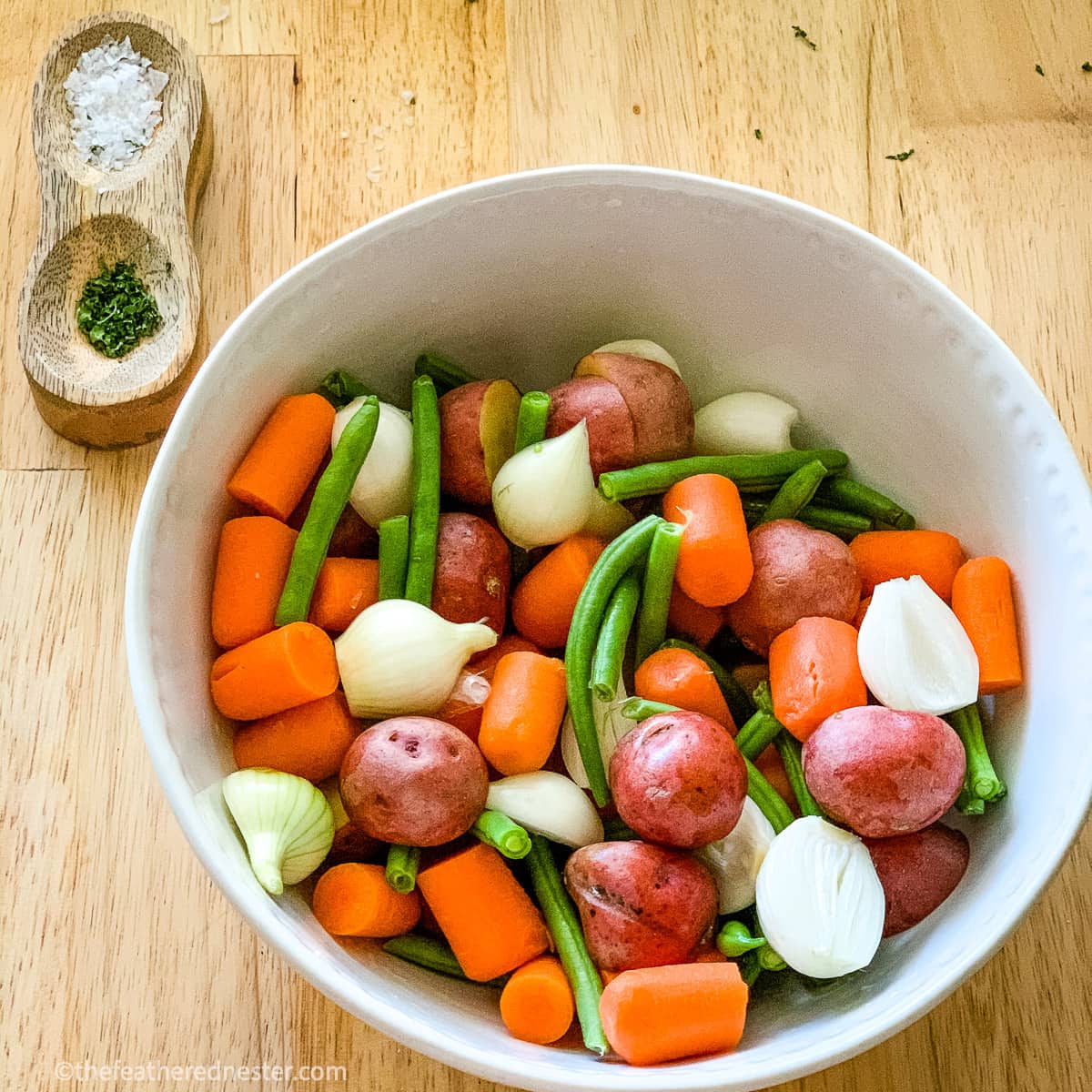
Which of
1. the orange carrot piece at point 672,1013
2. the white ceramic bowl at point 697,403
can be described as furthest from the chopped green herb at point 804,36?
the orange carrot piece at point 672,1013

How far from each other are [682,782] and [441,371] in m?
0.36

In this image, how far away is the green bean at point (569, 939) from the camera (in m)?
0.73

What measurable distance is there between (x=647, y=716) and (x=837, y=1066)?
334 mm

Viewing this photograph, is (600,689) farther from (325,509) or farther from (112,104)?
(112,104)

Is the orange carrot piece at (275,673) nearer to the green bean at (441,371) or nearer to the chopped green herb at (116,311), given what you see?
the green bean at (441,371)

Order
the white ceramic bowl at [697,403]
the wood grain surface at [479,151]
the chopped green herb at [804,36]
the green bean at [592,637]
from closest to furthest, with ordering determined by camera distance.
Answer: the white ceramic bowl at [697,403], the green bean at [592,637], the wood grain surface at [479,151], the chopped green herb at [804,36]

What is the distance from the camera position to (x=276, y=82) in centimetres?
105

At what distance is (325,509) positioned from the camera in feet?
2.69

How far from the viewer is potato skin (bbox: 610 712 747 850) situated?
72 centimetres

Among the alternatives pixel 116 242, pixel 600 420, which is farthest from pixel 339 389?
pixel 116 242

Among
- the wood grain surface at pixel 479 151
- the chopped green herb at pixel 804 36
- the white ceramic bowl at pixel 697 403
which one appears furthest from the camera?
the chopped green herb at pixel 804 36

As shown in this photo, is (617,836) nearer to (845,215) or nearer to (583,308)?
(583,308)

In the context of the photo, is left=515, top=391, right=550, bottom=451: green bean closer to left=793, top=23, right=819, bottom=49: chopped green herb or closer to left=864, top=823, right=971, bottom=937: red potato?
left=864, top=823, right=971, bottom=937: red potato

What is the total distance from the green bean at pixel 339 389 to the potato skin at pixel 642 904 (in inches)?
14.3
